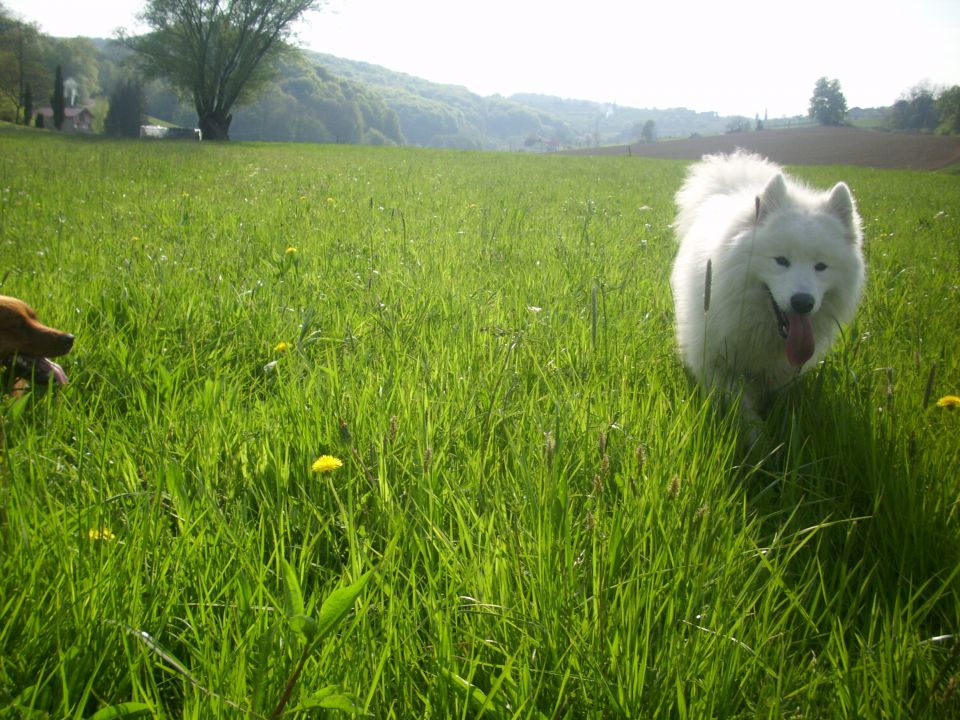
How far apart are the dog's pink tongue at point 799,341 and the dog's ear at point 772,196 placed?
1.82 feet

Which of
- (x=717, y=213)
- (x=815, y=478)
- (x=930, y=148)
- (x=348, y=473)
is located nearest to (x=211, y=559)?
(x=348, y=473)

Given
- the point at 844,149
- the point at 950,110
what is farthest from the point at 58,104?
the point at 950,110

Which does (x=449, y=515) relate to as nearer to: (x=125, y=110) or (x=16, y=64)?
(x=125, y=110)

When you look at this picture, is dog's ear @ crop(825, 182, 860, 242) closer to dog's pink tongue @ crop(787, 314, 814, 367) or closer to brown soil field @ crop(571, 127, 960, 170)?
dog's pink tongue @ crop(787, 314, 814, 367)

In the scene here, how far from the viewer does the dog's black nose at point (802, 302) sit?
2521mm

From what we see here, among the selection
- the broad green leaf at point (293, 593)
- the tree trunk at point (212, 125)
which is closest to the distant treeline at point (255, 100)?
the tree trunk at point (212, 125)

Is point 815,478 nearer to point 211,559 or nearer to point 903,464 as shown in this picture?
point 903,464

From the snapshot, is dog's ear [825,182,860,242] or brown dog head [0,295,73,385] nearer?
brown dog head [0,295,73,385]

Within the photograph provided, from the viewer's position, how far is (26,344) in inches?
73.5

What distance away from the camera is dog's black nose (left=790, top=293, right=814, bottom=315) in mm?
2521

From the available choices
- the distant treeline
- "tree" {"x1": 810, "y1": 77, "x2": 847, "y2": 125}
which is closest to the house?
the distant treeline

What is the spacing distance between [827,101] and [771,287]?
128982 millimetres

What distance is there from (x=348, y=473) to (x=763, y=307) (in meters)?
2.25

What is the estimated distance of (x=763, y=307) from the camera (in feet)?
9.41
